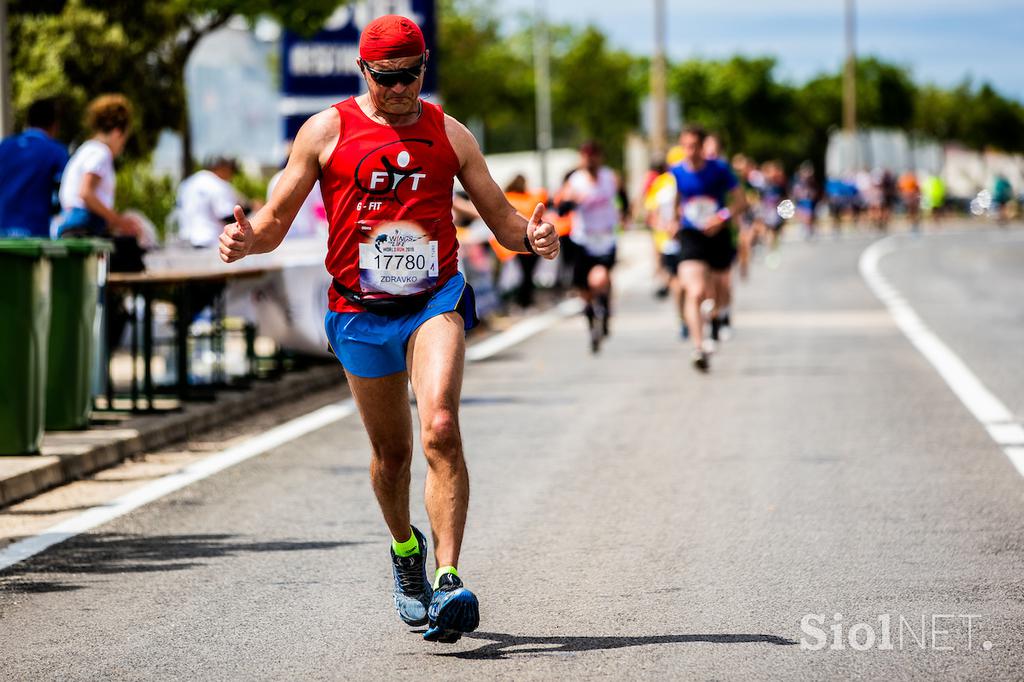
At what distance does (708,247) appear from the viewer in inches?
636

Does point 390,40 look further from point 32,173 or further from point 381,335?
point 32,173

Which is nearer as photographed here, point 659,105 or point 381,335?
point 381,335

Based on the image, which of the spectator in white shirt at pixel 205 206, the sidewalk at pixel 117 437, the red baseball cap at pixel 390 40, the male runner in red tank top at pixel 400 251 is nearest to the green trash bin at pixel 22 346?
the sidewalk at pixel 117 437

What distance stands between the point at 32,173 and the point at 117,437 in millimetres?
1872

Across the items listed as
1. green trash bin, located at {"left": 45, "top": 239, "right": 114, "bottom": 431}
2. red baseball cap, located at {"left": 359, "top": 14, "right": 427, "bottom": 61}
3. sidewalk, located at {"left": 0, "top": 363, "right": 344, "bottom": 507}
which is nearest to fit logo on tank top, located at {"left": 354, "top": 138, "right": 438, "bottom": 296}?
red baseball cap, located at {"left": 359, "top": 14, "right": 427, "bottom": 61}

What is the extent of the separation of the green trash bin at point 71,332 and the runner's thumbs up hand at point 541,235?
4.97 meters

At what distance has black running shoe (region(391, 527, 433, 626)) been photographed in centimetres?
639

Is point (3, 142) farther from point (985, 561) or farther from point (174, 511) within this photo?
point (985, 561)

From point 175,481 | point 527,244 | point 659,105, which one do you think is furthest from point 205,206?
point 659,105

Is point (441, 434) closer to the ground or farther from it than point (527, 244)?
closer to the ground

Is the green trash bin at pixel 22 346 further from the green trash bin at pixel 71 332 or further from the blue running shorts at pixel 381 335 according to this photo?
the blue running shorts at pixel 381 335

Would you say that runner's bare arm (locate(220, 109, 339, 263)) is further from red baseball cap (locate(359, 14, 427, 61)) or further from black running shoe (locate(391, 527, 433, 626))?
black running shoe (locate(391, 527, 433, 626))

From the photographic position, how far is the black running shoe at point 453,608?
19.6 ft

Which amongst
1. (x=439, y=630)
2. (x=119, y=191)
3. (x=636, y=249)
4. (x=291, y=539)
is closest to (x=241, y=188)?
(x=119, y=191)
